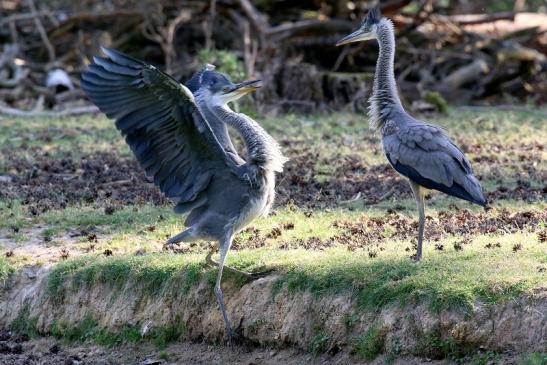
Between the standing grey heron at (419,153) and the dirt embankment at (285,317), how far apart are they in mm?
826

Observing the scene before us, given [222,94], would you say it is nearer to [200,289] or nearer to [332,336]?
[200,289]

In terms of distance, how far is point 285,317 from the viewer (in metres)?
7.21

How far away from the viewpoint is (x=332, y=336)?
22.9 feet

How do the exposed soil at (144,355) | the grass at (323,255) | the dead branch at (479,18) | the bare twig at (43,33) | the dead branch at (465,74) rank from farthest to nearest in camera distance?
the bare twig at (43,33) → the dead branch at (479,18) → the dead branch at (465,74) → the exposed soil at (144,355) → the grass at (323,255)

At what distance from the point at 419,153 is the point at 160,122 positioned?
6.22 ft

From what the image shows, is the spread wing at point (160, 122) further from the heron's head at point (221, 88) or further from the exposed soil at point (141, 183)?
the exposed soil at point (141, 183)

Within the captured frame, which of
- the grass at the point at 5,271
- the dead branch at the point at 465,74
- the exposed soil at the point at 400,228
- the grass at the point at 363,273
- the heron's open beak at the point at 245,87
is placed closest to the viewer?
the grass at the point at 363,273

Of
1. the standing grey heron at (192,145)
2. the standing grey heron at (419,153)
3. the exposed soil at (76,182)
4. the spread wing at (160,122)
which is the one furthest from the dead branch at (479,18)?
the spread wing at (160,122)

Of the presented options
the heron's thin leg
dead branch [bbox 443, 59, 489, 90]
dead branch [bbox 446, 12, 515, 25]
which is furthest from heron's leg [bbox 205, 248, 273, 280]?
dead branch [bbox 446, 12, 515, 25]

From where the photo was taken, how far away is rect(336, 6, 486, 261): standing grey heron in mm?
7293

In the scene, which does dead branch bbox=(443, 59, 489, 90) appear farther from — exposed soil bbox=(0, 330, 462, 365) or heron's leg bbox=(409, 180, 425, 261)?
exposed soil bbox=(0, 330, 462, 365)

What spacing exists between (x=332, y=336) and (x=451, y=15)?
40.4 ft

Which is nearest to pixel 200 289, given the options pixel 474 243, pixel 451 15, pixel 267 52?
pixel 474 243

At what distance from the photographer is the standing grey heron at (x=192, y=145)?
22.8 ft
